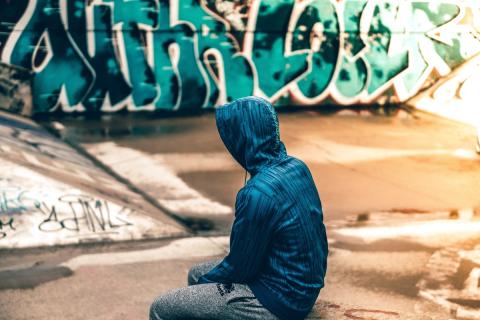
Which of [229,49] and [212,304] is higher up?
[229,49]

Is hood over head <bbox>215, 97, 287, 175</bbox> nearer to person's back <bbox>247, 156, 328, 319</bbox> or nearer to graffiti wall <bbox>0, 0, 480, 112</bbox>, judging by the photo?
person's back <bbox>247, 156, 328, 319</bbox>

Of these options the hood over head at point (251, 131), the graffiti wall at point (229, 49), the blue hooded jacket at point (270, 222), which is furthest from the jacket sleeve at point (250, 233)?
the graffiti wall at point (229, 49)

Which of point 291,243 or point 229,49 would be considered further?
point 229,49

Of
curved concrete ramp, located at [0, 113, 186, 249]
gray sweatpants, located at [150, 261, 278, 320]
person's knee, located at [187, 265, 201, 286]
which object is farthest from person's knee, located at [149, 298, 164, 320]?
curved concrete ramp, located at [0, 113, 186, 249]

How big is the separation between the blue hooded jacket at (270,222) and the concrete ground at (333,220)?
1.30ft

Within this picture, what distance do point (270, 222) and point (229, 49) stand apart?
963 cm

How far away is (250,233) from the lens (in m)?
2.99

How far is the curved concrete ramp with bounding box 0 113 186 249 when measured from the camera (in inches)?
227

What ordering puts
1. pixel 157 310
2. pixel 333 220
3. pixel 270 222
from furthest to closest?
1. pixel 333 220
2. pixel 157 310
3. pixel 270 222

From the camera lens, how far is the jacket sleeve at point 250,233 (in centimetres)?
A: 297

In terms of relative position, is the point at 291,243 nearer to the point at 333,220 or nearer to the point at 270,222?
the point at 270,222

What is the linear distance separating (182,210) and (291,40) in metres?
6.58

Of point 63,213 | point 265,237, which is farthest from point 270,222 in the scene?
point 63,213

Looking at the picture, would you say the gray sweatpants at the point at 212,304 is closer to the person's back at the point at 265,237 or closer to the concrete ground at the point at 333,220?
the person's back at the point at 265,237
